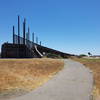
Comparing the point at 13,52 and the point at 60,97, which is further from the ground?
the point at 13,52

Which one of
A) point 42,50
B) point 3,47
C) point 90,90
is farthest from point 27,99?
point 42,50

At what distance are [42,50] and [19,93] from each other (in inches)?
1583

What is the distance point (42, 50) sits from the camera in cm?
5016

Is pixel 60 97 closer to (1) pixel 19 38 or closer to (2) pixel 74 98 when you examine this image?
(2) pixel 74 98

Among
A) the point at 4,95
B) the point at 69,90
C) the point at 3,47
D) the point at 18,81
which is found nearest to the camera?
the point at 4,95

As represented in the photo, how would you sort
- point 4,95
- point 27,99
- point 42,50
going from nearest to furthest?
point 27,99 < point 4,95 < point 42,50

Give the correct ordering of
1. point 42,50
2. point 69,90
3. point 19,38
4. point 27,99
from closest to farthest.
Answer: point 27,99
point 69,90
point 19,38
point 42,50

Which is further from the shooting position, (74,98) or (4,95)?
(4,95)

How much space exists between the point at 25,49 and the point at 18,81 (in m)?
28.1

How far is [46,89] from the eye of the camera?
35.3 ft

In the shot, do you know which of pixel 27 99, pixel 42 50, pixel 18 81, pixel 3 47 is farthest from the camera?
pixel 42 50

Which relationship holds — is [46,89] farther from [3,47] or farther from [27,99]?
[3,47]

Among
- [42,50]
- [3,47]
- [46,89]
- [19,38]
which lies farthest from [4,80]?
[42,50]

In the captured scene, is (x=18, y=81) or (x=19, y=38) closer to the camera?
(x=18, y=81)
